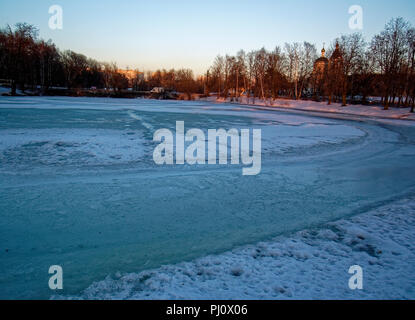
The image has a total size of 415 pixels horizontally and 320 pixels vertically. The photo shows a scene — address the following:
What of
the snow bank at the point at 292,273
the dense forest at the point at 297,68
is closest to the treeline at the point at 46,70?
the dense forest at the point at 297,68

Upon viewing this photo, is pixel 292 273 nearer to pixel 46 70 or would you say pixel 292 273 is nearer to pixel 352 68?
pixel 352 68

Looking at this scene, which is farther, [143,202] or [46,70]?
[46,70]

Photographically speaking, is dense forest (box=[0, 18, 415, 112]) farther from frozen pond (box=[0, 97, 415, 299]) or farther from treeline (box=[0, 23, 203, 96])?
frozen pond (box=[0, 97, 415, 299])

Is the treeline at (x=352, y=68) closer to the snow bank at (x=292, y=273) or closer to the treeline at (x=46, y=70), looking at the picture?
the treeline at (x=46, y=70)

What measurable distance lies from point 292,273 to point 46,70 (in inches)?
2961

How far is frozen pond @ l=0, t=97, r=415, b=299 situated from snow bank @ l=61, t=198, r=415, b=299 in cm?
26

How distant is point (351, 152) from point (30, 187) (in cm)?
1033

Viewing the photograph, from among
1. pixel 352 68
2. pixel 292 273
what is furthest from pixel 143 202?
pixel 352 68

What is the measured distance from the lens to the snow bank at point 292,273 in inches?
105

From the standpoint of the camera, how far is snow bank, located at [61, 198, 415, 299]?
8.72ft

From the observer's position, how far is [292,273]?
299 cm

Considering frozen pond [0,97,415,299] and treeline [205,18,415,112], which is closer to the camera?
frozen pond [0,97,415,299]

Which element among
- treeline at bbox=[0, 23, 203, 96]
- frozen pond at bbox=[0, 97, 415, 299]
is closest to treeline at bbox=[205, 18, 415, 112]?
treeline at bbox=[0, 23, 203, 96]

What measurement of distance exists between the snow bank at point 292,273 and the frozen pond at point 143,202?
26 centimetres
